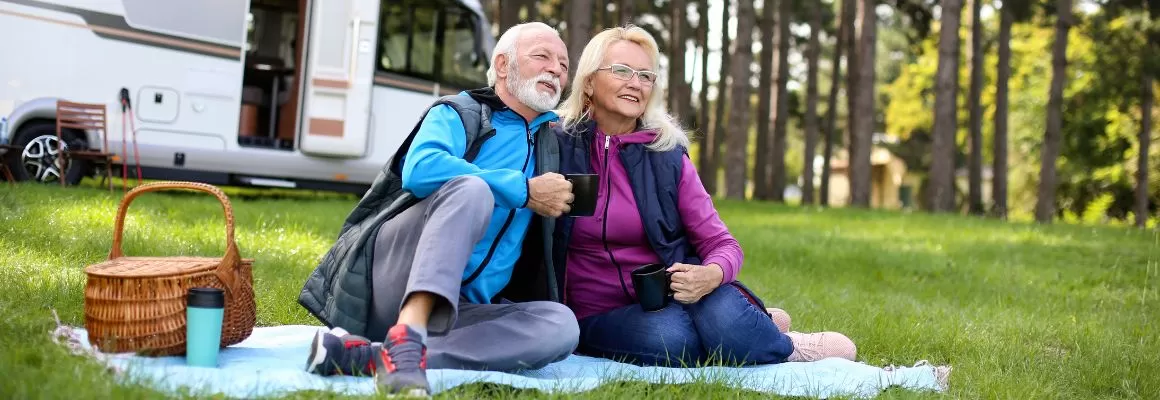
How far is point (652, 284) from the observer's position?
13.1 feet

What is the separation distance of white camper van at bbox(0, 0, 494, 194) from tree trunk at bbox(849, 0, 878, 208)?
7628 mm

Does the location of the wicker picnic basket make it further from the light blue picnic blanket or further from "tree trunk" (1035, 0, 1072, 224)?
"tree trunk" (1035, 0, 1072, 224)

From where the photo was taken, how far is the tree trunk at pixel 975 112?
67.6 ft

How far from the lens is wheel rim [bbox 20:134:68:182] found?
10414 mm

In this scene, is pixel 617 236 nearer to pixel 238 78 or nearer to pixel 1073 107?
pixel 238 78

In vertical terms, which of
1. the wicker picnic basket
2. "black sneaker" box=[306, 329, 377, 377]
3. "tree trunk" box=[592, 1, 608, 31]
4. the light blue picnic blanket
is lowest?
the light blue picnic blanket

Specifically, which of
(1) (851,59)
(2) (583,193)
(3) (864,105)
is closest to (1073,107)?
(1) (851,59)

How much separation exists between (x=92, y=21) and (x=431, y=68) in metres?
3.52

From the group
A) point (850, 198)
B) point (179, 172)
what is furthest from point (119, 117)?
point (850, 198)

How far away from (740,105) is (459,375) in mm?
15965

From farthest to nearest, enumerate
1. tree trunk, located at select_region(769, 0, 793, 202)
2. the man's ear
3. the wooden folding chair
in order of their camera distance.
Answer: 1. tree trunk, located at select_region(769, 0, 793, 202)
2. the wooden folding chair
3. the man's ear

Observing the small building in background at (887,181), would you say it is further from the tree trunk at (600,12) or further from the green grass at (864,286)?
the green grass at (864,286)

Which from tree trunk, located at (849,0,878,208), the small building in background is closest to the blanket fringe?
tree trunk, located at (849,0,878,208)

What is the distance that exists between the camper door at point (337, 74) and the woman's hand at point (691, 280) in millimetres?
7713
